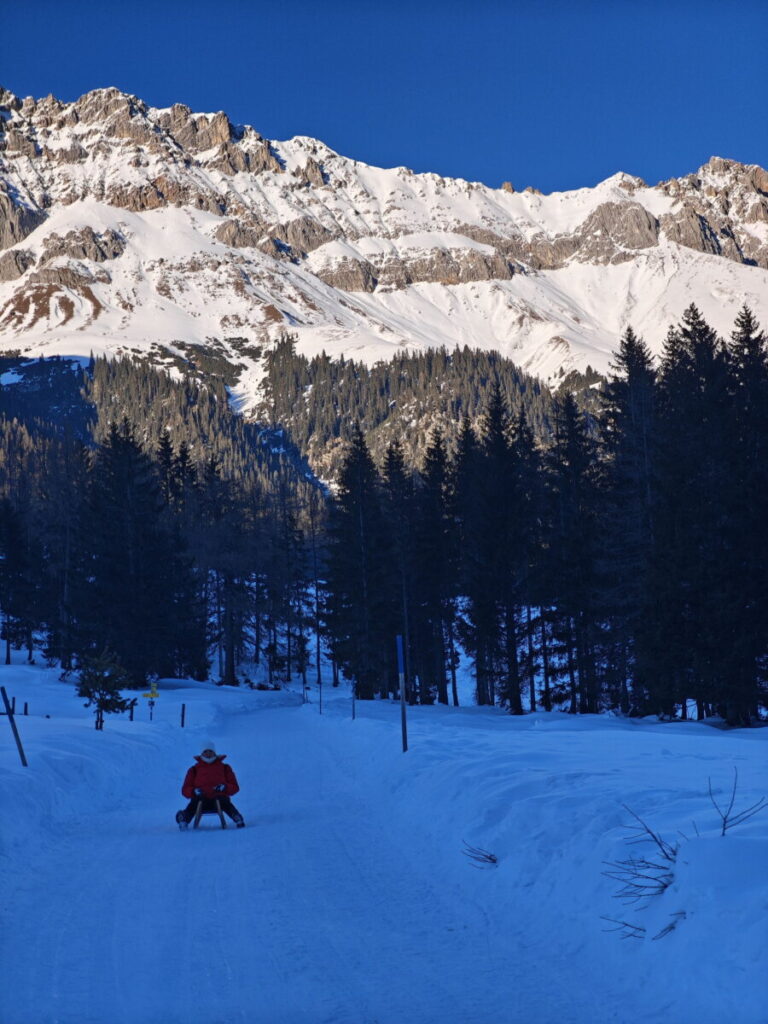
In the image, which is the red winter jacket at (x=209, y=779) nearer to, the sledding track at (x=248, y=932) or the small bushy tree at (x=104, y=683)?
the sledding track at (x=248, y=932)

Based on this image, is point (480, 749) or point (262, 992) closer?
point (262, 992)

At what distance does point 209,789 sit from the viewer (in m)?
11.1

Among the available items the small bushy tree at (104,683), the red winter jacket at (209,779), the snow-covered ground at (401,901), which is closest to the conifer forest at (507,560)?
the small bushy tree at (104,683)

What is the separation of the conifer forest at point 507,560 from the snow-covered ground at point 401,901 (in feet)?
28.3

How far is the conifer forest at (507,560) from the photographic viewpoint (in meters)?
21.6

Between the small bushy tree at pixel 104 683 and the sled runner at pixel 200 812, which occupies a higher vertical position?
the small bushy tree at pixel 104 683

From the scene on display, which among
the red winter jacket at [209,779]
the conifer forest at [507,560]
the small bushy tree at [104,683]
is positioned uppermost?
the conifer forest at [507,560]

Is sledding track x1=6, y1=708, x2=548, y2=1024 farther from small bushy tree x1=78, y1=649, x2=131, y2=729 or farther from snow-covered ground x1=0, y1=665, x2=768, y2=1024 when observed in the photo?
small bushy tree x1=78, y1=649, x2=131, y2=729

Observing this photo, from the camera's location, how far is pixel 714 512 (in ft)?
71.1

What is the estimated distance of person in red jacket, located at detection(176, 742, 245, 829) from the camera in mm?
10961

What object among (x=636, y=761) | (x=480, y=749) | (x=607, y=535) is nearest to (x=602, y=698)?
(x=607, y=535)

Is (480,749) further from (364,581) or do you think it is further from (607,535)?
(364,581)

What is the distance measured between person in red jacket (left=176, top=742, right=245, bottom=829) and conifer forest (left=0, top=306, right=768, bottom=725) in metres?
13.2

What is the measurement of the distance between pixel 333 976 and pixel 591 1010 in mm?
1605
